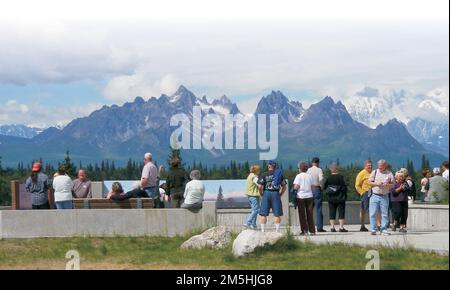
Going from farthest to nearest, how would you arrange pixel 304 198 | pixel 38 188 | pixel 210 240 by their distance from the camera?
pixel 38 188 → pixel 304 198 → pixel 210 240

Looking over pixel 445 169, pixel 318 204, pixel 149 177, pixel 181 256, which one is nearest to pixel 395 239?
pixel 318 204

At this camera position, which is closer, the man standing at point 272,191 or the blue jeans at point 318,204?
the man standing at point 272,191

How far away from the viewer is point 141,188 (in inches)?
879

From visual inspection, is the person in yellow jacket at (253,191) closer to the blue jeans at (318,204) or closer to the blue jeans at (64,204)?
the blue jeans at (318,204)

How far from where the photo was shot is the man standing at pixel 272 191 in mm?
20953

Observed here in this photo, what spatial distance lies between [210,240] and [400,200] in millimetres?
5386

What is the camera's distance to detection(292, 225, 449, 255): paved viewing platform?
17528 millimetres

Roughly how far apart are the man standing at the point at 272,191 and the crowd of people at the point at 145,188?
4.00ft

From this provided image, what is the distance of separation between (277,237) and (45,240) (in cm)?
530

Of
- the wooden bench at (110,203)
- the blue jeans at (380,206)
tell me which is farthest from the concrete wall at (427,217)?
the wooden bench at (110,203)

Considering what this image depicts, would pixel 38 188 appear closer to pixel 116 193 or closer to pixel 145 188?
pixel 116 193

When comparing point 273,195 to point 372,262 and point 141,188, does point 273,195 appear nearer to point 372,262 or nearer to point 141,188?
point 141,188

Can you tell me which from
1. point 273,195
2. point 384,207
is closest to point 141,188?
point 273,195

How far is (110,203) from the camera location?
21969 mm
